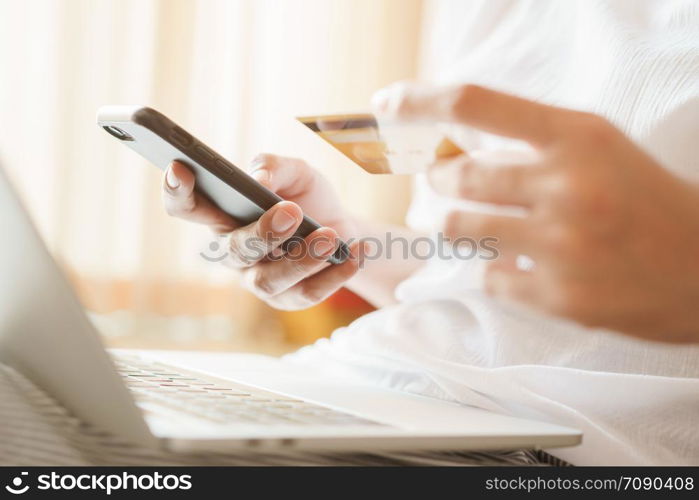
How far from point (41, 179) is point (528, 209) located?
1.80 meters

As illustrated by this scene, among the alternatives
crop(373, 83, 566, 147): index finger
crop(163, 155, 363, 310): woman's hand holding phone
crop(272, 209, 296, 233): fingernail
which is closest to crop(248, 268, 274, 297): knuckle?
crop(163, 155, 363, 310): woman's hand holding phone

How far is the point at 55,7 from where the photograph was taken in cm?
191

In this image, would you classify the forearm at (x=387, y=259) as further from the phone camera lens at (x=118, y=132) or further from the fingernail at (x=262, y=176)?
the phone camera lens at (x=118, y=132)

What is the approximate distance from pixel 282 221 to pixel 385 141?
0.44 ft

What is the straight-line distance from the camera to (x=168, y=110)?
2033 mm

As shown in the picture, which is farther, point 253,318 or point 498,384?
point 253,318

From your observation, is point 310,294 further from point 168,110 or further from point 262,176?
point 168,110

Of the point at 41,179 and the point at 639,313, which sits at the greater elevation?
the point at 41,179

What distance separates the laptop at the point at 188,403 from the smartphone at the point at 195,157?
127 mm

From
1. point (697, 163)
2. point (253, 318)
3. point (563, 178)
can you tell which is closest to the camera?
point (563, 178)

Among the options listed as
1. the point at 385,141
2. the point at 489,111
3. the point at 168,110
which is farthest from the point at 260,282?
the point at 168,110

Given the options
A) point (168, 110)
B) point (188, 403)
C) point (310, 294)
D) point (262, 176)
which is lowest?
point (188, 403)
